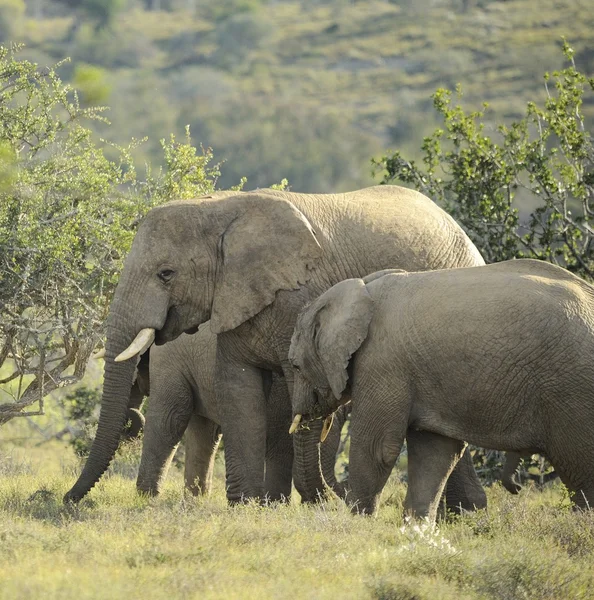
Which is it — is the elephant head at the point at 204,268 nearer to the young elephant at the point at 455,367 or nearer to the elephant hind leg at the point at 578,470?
the young elephant at the point at 455,367

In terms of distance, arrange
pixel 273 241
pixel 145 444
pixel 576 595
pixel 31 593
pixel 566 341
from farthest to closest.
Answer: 1. pixel 145 444
2. pixel 273 241
3. pixel 566 341
4. pixel 576 595
5. pixel 31 593

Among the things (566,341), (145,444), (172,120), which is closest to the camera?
(566,341)

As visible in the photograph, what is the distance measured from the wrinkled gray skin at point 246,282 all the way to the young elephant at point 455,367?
788 millimetres

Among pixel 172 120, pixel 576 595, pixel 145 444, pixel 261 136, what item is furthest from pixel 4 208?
pixel 172 120

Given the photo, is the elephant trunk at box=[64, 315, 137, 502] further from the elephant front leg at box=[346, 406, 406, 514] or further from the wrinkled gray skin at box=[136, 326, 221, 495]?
the elephant front leg at box=[346, 406, 406, 514]

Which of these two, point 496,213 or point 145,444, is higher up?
point 496,213

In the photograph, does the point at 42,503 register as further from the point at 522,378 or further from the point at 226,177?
the point at 226,177

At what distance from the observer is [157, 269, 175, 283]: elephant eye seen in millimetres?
10273

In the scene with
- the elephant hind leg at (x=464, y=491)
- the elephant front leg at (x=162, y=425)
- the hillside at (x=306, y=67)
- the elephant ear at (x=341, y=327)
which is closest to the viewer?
the elephant ear at (x=341, y=327)

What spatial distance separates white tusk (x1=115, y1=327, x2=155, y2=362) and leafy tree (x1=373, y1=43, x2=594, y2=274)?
18.4 ft

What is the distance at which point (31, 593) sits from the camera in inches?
257

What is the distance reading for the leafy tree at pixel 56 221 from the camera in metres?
12.2

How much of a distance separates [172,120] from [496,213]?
86.9 m

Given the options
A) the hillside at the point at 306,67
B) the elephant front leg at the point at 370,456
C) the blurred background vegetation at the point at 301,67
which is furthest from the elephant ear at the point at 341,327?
the hillside at the point at 306,67
